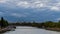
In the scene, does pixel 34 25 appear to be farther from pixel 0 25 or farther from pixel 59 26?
pixel 0 25

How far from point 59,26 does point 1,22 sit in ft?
93.7

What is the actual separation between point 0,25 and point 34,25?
2874 inches

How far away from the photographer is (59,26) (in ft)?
305

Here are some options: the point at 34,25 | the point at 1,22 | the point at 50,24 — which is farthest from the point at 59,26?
the point at 34,25

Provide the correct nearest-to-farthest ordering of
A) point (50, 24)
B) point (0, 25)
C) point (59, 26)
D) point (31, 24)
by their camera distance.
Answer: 1. point (0, 25)
2. point (59, 26)
3. point (50, 24)
4. point (31, 24)

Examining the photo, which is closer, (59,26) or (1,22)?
(1,22)

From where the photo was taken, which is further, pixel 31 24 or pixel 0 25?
pixel 31 24

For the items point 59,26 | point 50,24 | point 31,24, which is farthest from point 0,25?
Result: point 31,24

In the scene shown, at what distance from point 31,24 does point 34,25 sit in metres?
2.17

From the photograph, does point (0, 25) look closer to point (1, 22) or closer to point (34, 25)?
point (1, 22)

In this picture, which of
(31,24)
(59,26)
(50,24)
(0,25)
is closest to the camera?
(0,25)

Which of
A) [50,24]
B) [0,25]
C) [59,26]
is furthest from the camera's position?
[50,24]

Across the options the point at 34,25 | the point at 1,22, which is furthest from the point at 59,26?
the point at 34,25

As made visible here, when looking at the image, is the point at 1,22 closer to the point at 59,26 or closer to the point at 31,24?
the point at 59,26
